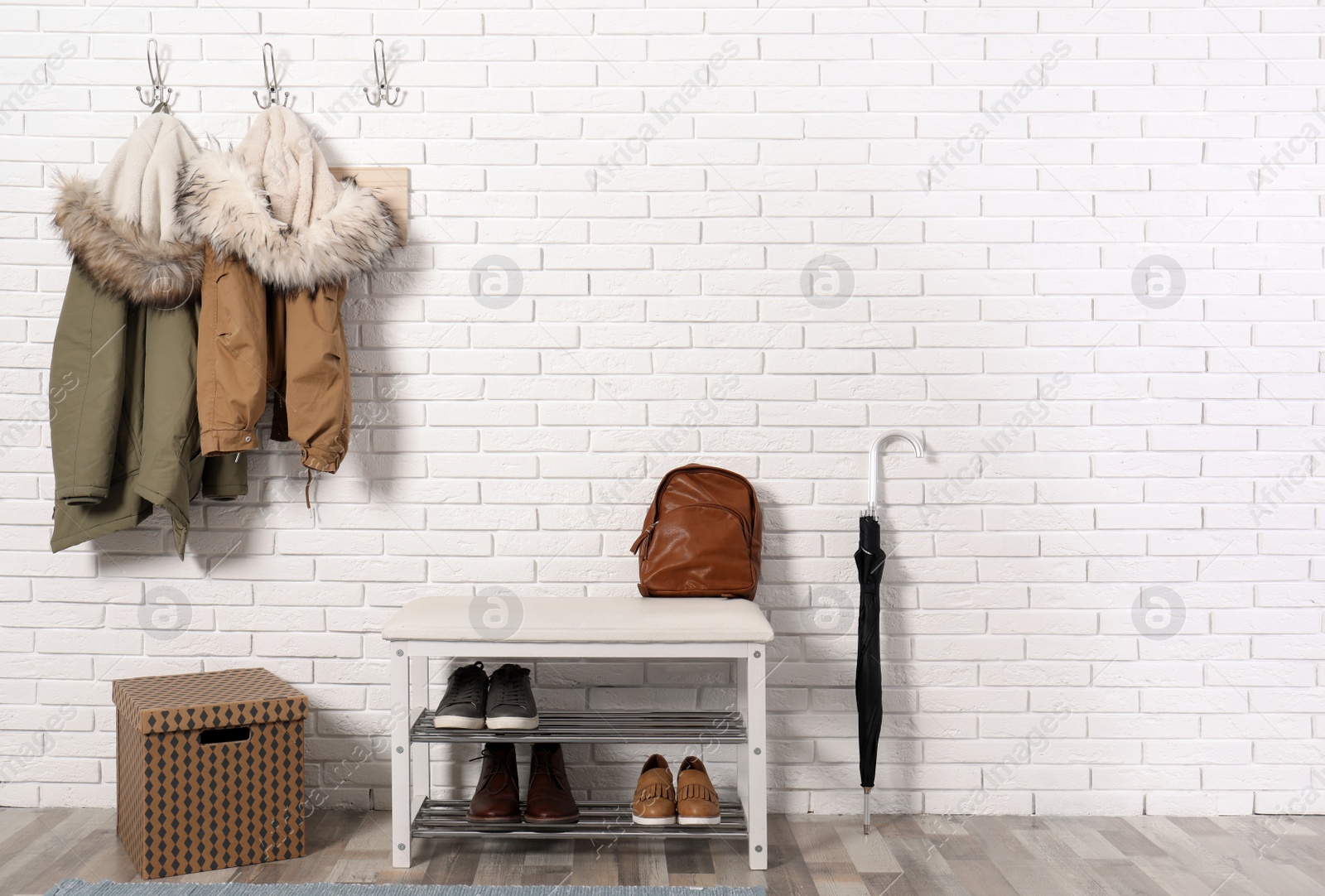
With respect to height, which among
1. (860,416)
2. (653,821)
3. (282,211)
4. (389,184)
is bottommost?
(653,821)

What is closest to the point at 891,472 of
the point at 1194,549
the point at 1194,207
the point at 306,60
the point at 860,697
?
the point at 860,697

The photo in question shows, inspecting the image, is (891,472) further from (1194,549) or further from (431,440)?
(431,440)

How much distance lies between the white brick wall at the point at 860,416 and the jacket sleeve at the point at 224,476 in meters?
0.09

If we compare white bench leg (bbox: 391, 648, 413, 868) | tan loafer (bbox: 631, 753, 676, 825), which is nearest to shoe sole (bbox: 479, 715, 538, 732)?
white bench leg (bbox: 391, 648, 413, 868)

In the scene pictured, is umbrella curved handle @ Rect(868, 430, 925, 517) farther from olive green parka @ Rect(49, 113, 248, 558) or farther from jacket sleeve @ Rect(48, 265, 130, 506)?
jacket sleeve @ Rect(48, 265, 130, 506)

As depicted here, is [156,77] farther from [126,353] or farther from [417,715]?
[417,715]

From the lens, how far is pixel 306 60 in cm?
254

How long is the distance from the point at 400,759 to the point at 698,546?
Answer: 2.80ft

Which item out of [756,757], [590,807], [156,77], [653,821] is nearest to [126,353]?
[156,77]

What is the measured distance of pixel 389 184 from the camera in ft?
8.34

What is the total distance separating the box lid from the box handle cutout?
0.17ft

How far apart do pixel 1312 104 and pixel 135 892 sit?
3.42 m

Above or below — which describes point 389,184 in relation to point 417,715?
above

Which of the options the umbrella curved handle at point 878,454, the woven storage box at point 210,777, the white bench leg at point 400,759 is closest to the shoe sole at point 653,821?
the white bench leg at point 400,759
